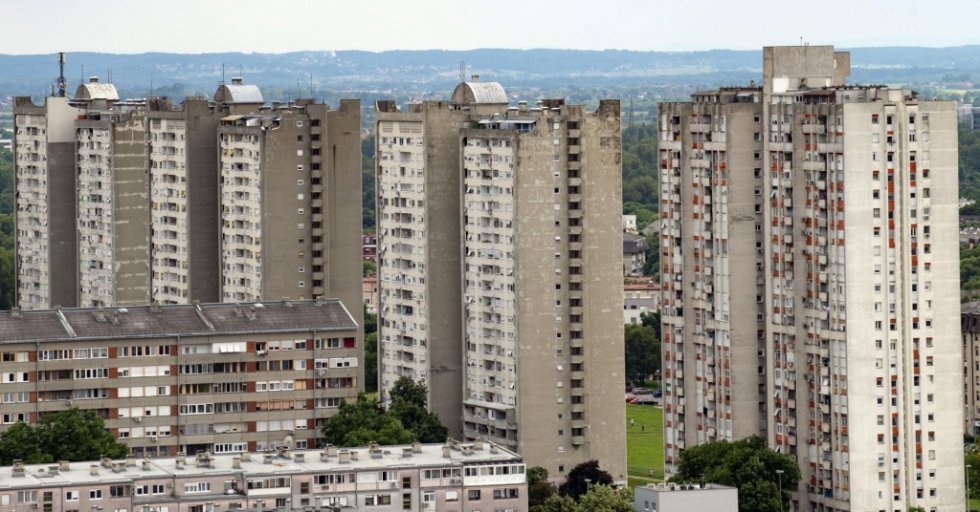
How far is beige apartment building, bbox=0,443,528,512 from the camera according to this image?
380 ft

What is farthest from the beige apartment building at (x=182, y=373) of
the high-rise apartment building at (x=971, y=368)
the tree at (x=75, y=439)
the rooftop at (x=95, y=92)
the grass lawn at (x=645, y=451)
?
the high-rise apartment building at (x=971, y=368)

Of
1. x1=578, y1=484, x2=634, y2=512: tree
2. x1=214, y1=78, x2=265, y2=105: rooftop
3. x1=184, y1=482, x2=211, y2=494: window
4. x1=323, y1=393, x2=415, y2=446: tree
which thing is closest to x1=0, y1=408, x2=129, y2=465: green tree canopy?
x1=323, y1=393, x2=415, y2=446: tree

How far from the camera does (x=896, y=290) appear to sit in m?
133

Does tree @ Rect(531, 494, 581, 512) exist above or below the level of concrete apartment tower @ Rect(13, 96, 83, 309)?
below

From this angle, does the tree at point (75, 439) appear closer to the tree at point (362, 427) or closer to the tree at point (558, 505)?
the tree at point (362, 427)

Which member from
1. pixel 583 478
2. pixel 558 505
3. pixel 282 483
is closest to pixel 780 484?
pixel 558 505

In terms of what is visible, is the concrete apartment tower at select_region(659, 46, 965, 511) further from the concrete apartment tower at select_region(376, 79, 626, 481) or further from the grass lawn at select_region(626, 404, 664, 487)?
the grass lawn at select_region(626, 404, 664, 487)

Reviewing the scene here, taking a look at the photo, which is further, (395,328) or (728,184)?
(395,328)

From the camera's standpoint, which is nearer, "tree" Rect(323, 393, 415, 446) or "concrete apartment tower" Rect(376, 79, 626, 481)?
"tree" Rect(323, 393, 415, 446)

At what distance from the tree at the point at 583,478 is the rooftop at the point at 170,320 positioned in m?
13.9

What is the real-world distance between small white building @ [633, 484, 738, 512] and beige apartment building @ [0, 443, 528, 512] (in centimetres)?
743

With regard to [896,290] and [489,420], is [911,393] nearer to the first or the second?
[896,290]

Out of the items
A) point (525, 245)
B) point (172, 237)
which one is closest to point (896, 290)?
point (525, 245)

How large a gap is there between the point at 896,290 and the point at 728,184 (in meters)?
10.8
